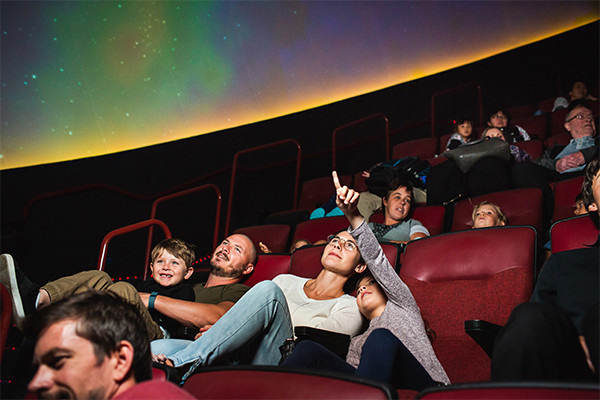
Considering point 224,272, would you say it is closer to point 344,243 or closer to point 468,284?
point 344,243

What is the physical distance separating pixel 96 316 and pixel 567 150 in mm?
1339

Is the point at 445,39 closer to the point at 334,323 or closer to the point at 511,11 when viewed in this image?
the point at 511,11

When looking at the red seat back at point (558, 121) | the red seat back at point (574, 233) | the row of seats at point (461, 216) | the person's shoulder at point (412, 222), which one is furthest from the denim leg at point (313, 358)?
the red seat back at point (558, 121)

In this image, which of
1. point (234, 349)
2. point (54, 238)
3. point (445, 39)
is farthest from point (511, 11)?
point (234, 349)

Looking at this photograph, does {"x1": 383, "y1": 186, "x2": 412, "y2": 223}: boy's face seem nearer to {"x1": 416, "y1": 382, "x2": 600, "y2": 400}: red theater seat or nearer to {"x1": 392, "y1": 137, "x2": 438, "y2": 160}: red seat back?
{"x1": 392, "y1": 137, "x2": 438, "y2": 160}: red seat back

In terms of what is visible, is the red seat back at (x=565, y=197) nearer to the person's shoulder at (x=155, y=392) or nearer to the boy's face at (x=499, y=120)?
the boy's face at (x=499, y=120)

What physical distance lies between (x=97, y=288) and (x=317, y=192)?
3.80 ft

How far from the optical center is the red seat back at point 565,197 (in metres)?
1.05

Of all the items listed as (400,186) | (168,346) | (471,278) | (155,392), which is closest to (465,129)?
(400,186)

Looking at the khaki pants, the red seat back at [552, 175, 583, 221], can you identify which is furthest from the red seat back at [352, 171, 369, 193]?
the khaki pants

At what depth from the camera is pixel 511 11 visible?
2.70m

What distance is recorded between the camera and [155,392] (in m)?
0.33

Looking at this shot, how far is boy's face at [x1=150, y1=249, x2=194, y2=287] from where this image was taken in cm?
96

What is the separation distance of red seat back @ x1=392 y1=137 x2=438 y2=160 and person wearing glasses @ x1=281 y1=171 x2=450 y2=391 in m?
1.24
